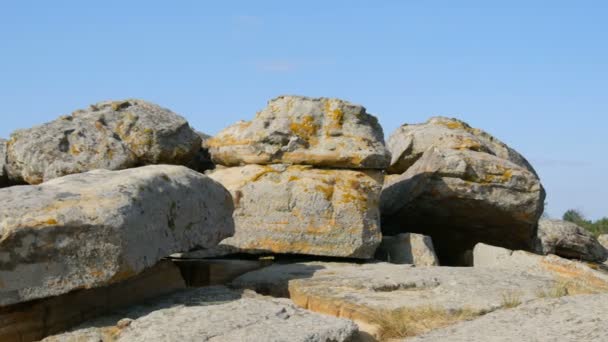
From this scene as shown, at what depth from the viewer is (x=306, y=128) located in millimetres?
10438

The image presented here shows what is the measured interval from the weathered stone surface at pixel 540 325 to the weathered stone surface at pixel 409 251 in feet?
10.3

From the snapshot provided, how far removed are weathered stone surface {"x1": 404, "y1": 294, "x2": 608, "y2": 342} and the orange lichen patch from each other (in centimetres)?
406

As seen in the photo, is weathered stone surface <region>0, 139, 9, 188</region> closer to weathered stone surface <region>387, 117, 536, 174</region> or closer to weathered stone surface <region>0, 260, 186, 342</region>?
weathered stone surface <region>0, 260, 186, 342</region>

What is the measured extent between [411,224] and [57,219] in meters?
7.25

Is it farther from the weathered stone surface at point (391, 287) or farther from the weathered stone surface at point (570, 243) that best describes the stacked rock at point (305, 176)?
the weathered stone surface at point (570, 243)

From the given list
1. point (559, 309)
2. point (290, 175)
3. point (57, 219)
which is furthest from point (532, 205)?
point (57, 219)

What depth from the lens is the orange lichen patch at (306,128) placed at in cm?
1039

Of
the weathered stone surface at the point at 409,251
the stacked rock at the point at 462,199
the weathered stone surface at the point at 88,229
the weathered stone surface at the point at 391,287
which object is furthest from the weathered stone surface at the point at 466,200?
the weathered stone surface at the point at 88,229

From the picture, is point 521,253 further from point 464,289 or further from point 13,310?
point 13,310

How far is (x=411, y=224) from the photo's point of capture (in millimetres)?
12492

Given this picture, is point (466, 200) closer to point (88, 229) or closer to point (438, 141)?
point (438, 141)

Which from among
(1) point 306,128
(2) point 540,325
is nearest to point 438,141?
(1) point 306,128

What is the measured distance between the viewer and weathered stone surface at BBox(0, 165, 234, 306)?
6.02m

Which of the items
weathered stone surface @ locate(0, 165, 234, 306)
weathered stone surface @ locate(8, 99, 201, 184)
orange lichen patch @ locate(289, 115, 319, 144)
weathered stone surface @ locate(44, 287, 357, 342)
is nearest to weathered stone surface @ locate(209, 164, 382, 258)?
orange lichen patch @ locate(289, 115, 319, 144)
